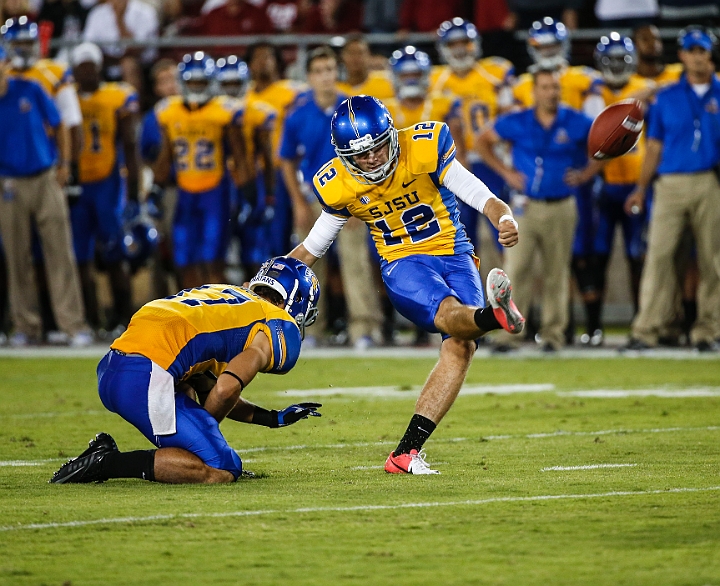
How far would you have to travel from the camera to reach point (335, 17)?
15.3 m

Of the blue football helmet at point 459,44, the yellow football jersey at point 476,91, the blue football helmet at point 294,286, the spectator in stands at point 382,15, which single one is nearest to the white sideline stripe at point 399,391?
the blue football helmet at point 294,286

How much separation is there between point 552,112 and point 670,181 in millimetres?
1151

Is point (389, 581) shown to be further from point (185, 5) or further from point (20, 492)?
point (185, 5)

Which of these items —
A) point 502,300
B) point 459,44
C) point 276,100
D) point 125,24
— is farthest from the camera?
point 125,24

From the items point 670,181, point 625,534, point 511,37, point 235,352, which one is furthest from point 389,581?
point 511,37

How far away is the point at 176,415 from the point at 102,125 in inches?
324

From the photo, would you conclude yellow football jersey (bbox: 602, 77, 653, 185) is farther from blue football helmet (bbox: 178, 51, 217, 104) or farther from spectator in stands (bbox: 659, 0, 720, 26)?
blue football helmet (bbox: 178, 51, 217, 104)

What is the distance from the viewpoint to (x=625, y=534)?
4.50 meters

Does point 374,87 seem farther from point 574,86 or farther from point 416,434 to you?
point 416,434

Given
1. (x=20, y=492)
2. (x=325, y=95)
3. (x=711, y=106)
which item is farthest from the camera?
(x=325, y=95)

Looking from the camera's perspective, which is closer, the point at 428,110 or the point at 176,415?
the point at 176,415

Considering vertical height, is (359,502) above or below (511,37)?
below

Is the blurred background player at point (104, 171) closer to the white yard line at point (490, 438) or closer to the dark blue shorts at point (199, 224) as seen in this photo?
the dark blue shorts at point (199, 224)

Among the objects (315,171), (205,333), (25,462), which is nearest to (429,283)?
(205,333)
